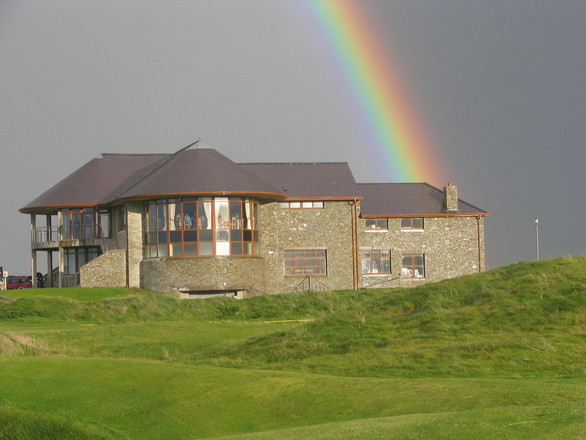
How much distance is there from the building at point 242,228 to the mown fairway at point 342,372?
46.2 ft

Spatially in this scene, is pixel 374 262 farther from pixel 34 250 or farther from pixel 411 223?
pixel 34 250

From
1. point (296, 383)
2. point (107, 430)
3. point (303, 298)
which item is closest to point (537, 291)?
point (296, 383)

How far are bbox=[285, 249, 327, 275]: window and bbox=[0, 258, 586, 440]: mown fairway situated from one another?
19582 mm

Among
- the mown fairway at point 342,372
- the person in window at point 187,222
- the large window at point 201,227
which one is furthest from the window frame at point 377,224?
the mown fairway at point 342,372

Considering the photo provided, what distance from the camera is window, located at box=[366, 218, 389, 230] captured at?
2223 inches

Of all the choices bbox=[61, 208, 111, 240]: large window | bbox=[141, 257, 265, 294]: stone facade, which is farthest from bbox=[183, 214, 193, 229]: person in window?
bbox=[61, 208, 111, 240]: large window

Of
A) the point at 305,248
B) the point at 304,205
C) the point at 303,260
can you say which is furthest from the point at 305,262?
the point at 304,205

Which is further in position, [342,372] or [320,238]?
[320,238]

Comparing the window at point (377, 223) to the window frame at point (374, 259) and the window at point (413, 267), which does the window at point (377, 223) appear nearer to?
the window frame at point (374, 259)

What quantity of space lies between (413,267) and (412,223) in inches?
100

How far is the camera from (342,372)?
22.2 metres

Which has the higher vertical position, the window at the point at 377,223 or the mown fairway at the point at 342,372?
the window at the point at 377,223

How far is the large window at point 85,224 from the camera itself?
55.3 metres

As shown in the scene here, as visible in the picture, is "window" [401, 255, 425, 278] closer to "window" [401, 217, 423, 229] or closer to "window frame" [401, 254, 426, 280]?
"window frame" [401, 254, 426, 280]
